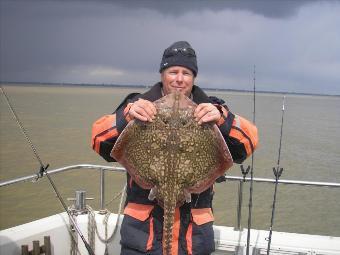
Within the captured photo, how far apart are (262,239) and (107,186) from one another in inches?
348

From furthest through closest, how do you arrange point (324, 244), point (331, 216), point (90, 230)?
point (331, 216), point (90, 230), point (324, 244)

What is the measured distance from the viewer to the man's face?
10.2ft

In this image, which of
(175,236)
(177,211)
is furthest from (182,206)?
(175,236)

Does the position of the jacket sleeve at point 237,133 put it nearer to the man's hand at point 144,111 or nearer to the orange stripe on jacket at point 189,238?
the man's hand at point 144,111

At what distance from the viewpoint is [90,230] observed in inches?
194

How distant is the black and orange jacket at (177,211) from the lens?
3.06 metres

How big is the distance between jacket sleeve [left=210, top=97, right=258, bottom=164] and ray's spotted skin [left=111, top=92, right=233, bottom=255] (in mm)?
285

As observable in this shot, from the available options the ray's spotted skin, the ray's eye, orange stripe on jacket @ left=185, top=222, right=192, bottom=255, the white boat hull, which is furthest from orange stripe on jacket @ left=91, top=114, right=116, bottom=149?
the white boat hull

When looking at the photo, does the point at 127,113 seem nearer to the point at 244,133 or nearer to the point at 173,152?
the point at 173,152

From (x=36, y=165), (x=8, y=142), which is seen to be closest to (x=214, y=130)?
(x=36, y=165)

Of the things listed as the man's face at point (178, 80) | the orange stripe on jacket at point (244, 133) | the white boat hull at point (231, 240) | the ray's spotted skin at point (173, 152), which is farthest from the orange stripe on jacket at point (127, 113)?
the white boat hull at point (231, 240)

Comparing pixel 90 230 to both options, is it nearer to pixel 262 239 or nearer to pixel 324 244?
pixel 262 239

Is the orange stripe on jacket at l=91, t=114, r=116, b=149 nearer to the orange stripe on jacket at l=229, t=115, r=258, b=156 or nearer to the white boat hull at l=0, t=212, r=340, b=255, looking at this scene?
the orange stripe on jacket at l=229, t=115, r=258, b=156

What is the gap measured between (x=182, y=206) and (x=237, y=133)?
2.36 feet
